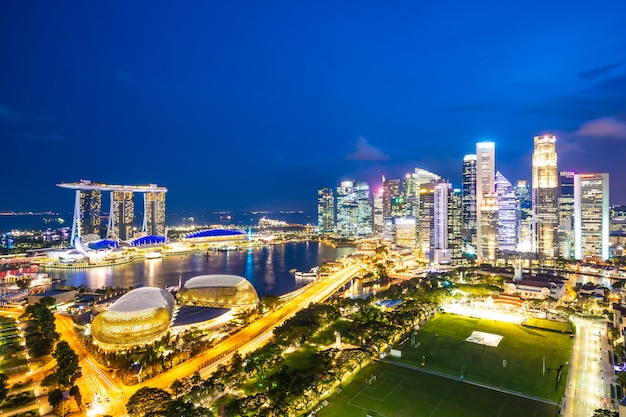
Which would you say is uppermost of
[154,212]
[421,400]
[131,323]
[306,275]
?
[154,212]

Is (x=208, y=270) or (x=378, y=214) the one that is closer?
(x=208, y=270)

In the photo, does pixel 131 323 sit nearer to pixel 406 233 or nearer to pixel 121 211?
pixel 406 233

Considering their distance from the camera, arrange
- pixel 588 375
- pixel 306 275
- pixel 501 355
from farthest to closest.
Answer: pixel 306 275 → pixel 501 355 → pixel 588 375

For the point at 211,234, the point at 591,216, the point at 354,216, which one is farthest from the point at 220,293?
the point at 354,216

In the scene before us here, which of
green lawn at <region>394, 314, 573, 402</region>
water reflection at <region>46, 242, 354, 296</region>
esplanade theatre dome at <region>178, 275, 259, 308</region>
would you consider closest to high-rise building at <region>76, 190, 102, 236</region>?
water reflection at <region>46, 242, 354, 296</region>

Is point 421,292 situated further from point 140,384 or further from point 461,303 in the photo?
point 140,384

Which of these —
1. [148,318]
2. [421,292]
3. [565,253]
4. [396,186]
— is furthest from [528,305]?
[396,186]
